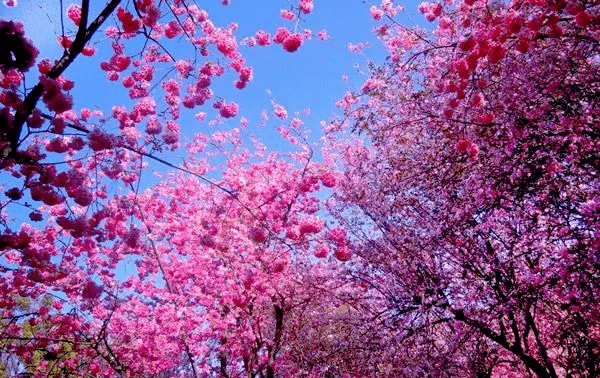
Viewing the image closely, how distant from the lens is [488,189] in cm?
653

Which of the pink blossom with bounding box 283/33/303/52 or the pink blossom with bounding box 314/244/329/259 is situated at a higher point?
the pink blossom with bounding box 283/33/303/52

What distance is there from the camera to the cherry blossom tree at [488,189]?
19.5 ft

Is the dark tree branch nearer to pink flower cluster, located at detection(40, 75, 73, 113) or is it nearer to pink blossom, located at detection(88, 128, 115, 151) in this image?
pink flower cluster, located at detection(40, 75, 73, 113)

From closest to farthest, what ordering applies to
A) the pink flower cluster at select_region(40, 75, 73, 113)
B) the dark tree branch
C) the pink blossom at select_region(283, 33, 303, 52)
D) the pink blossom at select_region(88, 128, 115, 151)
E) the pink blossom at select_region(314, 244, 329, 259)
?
the dark tree branch < the pink flower cluster at select_region(40, 75, 73, 113) < the pink blossom at select_region(88, 128, 115, 151) < the pink blossom at select_region(283, 33, 303, 52) < the pink blossom at select_region(314, 244, 329, 259)

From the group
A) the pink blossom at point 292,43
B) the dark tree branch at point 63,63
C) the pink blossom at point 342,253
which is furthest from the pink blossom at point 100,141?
the pink blossom at point 342,253

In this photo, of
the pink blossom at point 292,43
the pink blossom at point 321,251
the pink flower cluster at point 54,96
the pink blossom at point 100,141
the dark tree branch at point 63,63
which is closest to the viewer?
the dark tree branch at point 63,63

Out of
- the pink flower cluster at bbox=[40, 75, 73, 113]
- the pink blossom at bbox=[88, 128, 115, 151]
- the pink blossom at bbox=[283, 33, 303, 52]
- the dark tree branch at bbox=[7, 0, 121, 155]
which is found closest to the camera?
the dark tree branch at bbox=[7, 0, 121, 155]

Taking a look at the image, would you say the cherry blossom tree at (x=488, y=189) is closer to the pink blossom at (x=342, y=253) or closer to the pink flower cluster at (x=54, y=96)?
the pink blossom at (x=342, y=253)

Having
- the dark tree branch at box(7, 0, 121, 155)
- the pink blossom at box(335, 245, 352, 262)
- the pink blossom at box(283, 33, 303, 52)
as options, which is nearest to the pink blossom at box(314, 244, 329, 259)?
the pink blossom at box(335, 245, 352, 262)

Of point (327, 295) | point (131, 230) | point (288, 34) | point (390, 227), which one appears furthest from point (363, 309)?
point (288, 34)

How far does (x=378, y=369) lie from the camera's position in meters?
11.0

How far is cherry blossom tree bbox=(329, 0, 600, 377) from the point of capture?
5.95 meters

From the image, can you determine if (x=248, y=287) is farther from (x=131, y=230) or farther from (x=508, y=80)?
(x=508, y=80)

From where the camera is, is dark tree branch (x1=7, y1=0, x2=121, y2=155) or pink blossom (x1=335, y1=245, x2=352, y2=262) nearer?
dark tree branch (x1=7, y1=0, x2=121, y2=155)
